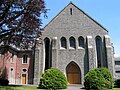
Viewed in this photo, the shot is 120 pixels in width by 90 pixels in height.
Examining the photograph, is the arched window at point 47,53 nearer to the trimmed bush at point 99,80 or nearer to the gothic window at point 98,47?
the gothic window at point 98,47

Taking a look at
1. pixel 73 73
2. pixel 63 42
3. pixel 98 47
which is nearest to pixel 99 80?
pixel 73 73

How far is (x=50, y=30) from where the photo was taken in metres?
37.5

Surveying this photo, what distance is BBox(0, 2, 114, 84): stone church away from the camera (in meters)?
34.7

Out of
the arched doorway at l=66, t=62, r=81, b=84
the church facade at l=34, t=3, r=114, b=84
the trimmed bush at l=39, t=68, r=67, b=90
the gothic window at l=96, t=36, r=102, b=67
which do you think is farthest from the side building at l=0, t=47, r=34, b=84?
the gothic window at l=96, t=36, r=102, b=67

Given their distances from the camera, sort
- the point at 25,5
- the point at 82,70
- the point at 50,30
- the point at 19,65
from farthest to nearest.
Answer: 1. the point at 19,65
2. the point at 50,30
3. the point at 82,70
4. the point at 25,5

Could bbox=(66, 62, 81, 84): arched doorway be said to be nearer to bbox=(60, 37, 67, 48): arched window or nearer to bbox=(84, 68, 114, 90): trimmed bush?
bbox=(60, 37, 67, 48): arched window

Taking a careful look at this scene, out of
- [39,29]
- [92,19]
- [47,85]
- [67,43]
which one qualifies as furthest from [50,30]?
[39,29]

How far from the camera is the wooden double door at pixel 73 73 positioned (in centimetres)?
3588

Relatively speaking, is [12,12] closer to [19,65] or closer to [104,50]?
[104,50]

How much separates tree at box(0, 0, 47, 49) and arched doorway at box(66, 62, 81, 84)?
18063 mm

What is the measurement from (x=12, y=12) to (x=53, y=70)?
12717 millimetres

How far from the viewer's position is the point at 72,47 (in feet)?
119

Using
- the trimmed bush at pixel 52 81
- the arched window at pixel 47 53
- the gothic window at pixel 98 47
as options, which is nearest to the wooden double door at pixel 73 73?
the arched window at pixel 47 53

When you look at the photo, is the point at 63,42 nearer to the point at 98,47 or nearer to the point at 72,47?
the point at 72,47
